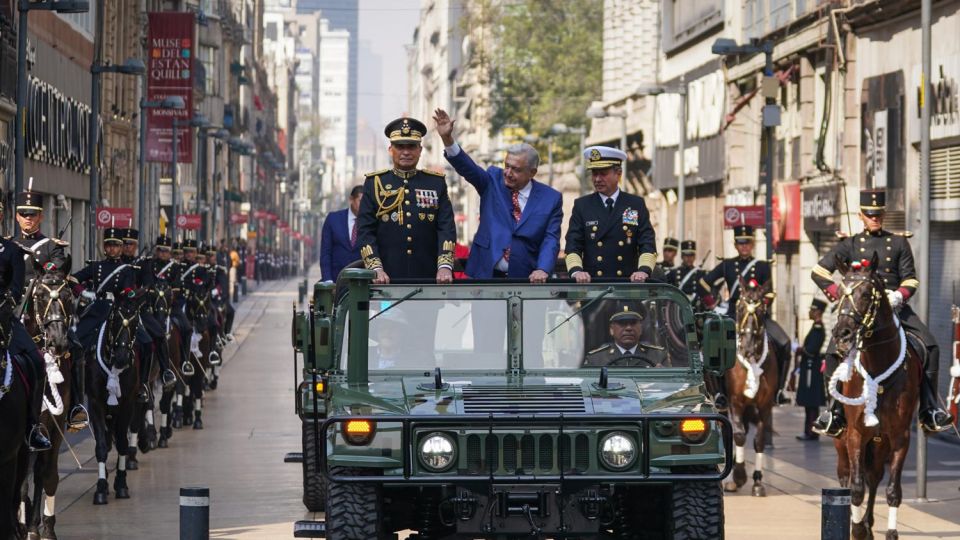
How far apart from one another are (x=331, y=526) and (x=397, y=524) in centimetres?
71

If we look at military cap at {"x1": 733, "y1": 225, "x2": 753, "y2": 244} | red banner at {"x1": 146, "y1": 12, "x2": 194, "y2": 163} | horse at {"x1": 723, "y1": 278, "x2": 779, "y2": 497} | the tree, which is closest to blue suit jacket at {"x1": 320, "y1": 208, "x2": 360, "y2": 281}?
horse at {"x1": 723, "y1": 278, "x2": 779, "y2": 497}

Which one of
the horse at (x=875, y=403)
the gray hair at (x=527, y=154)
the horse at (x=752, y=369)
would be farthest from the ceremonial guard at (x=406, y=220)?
the horse at (x=752, y=369)

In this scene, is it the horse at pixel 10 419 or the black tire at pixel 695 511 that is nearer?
the black tire at pixel 695 511

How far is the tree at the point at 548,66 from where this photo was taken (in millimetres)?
90125

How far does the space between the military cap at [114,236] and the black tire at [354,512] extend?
34.9ft

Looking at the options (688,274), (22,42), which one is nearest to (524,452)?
(688,274)

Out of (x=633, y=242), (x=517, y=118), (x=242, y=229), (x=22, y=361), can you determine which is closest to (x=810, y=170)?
(x=633, y=242)

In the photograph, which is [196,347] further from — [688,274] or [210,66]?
[210,66]

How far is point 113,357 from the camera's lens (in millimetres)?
20812

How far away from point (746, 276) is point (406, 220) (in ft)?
30.9

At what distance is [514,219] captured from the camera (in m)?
15.2

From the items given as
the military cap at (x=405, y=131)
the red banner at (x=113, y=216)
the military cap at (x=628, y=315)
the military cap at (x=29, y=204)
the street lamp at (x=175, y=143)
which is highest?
the street lamp at (x=175, y=143)

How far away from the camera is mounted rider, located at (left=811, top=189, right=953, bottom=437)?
17641mm

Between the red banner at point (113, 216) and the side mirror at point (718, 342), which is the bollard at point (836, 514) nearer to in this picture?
the side mirror at point (718, 342)
